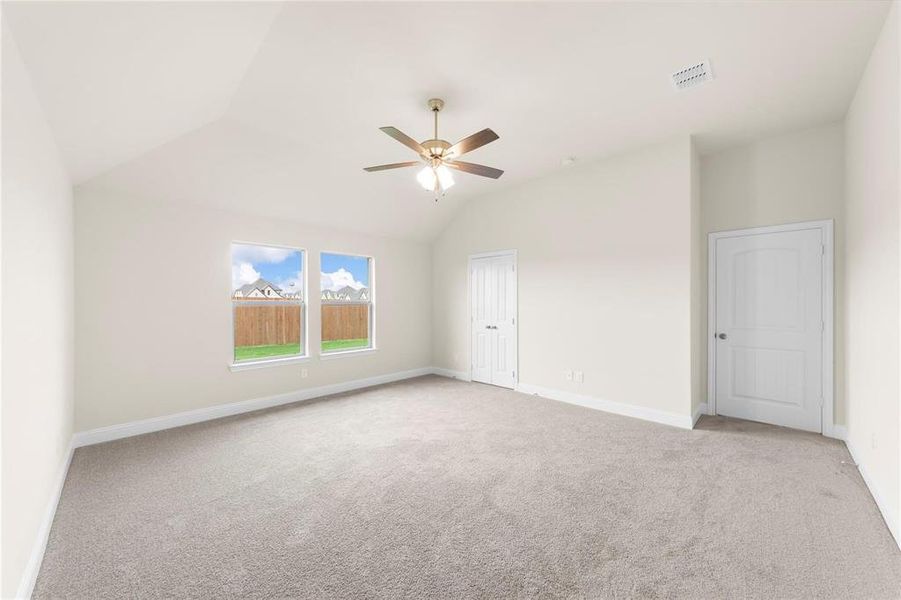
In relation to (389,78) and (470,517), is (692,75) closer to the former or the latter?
(389,78)

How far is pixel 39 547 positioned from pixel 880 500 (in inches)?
190

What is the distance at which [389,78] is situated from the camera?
109 inches

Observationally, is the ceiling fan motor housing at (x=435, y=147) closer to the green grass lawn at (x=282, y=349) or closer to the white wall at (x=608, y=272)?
the white wall at (x=608, y=272)

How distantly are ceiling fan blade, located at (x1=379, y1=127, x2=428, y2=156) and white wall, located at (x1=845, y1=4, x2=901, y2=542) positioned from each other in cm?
279

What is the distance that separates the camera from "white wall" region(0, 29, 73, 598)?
5.19 ft

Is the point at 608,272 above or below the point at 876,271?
above

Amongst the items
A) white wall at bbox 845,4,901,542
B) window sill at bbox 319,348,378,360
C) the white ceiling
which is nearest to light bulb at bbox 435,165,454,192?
the white ceiling

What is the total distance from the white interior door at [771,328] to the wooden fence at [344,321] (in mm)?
4674

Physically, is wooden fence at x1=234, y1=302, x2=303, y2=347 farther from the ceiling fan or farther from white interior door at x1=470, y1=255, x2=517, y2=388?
the ceiling fan

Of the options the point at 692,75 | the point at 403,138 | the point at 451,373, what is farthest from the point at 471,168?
the point at 451,373

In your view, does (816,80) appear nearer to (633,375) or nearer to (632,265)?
(632,265)

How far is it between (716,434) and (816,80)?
121 inches

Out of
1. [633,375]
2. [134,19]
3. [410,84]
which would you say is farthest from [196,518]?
[633,375]

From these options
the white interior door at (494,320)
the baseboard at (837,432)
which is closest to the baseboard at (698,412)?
the baseboard at (837,432)
